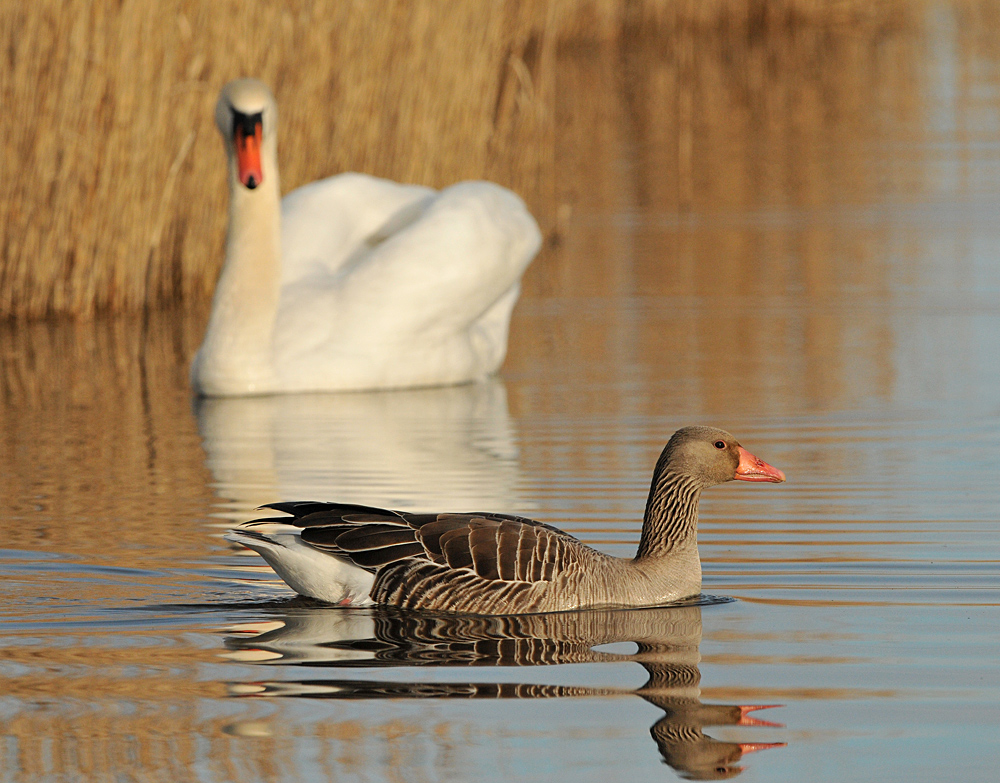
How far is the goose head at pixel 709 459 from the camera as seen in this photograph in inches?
248

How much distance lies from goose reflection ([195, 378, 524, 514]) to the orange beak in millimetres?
1244

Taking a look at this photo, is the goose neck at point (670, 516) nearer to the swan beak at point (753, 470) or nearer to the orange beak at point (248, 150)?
the swan beak at point (753, 470)

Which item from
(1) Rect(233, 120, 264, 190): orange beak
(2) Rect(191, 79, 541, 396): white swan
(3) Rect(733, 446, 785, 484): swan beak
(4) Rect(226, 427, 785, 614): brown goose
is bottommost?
(4) Rect(226, 427, 785, 614): brown goose

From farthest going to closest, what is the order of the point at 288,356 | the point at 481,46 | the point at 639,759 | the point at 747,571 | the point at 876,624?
the point at 481,46 → the point at 288,356 → the point at 747,571 → the point at 876,624 → the point at 639,759

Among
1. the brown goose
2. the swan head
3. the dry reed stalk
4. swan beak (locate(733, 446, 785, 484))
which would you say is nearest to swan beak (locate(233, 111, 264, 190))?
the swan head

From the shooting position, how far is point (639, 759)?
172 inches

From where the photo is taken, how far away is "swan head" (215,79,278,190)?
10367 mm

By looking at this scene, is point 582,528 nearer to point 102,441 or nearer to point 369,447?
point 369,447

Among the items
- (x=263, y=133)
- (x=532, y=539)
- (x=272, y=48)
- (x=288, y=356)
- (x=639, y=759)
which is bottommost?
(x=639, y=759)

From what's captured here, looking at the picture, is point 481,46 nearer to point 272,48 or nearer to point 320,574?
point 272,48

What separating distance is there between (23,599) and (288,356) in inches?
175

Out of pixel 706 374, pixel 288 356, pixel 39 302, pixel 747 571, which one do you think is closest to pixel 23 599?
pixel 747 571

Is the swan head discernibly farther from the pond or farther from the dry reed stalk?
the dry reed stalk

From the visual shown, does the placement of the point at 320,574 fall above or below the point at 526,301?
below
